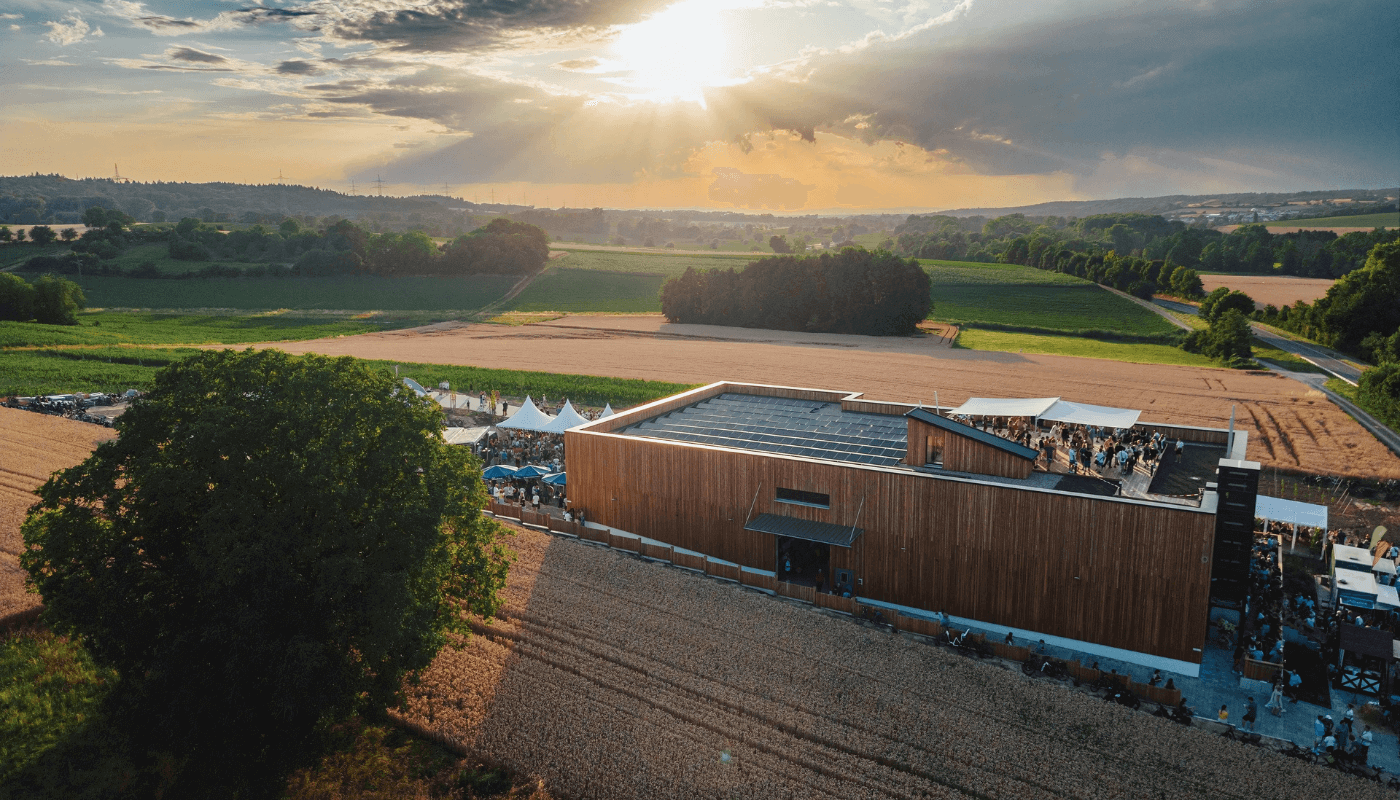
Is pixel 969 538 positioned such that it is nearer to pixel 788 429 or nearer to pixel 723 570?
pixel 723 570

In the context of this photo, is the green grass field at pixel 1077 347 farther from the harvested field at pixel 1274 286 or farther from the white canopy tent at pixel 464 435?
the white canopy tent at pixel 464 435

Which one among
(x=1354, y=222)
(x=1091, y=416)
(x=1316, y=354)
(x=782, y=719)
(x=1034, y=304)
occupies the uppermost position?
(x=1354, y=222)

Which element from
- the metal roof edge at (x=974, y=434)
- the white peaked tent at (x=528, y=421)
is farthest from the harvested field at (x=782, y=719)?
the white peaked tent at (x=528, y=421)

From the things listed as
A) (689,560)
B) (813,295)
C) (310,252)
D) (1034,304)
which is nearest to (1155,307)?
(1034,304)

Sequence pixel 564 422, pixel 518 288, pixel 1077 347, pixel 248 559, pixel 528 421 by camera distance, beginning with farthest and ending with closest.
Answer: pixel 518 288 < pixel 1077 347 < pixel 528 421 < pixel 564 422 < pixel 248 559

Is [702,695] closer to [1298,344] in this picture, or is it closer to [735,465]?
[735,465]

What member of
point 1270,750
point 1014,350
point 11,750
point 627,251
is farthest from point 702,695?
point 627,251
